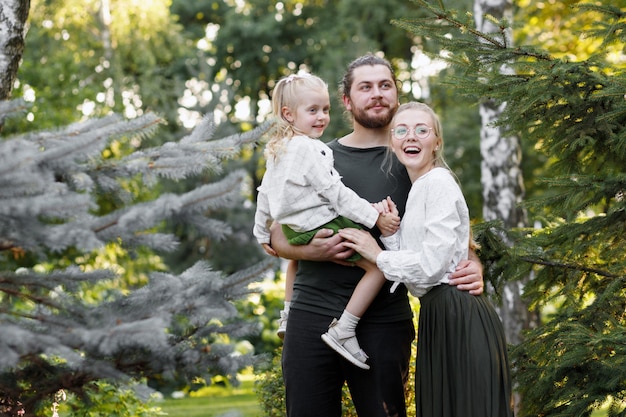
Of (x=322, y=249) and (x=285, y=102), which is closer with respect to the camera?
(x=322, y=249)

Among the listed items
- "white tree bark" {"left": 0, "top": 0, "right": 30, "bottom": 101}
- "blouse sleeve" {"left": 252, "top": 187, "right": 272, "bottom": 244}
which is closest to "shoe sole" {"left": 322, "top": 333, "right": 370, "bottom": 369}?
"blouse sleeve" {"left": 252, "top": 187, "right": 272, "bottom": 244}

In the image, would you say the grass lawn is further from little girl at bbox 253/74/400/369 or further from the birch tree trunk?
little girl at bbox 253/74/400/369

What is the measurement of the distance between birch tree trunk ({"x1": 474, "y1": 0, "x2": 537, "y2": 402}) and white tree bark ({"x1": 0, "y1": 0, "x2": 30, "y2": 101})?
4.97 m

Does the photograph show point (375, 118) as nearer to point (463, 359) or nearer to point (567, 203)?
point (567, 203)

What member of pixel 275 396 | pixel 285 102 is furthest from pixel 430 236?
pixel 275 396

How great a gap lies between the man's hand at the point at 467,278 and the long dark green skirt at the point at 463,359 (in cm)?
3

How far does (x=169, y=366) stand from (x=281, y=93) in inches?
59.5

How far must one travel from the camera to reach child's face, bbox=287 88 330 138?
11.7 feet

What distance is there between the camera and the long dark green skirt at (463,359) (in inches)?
121

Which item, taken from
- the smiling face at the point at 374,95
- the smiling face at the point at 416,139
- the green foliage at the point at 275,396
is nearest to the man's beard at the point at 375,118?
the smiling face at the point at 374,95

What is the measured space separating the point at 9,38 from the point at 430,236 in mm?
2185

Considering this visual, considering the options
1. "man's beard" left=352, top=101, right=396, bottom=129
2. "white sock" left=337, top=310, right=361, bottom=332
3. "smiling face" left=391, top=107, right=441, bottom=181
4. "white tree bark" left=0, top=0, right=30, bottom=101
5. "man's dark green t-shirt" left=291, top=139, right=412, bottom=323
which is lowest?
"white sock" left=337, top=310, right=361, bottom=332

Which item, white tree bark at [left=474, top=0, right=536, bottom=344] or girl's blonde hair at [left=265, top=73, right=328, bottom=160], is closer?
girl's blonde hair at [left=265, top=73, right=328, bottom=160]

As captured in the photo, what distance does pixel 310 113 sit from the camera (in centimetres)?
358
